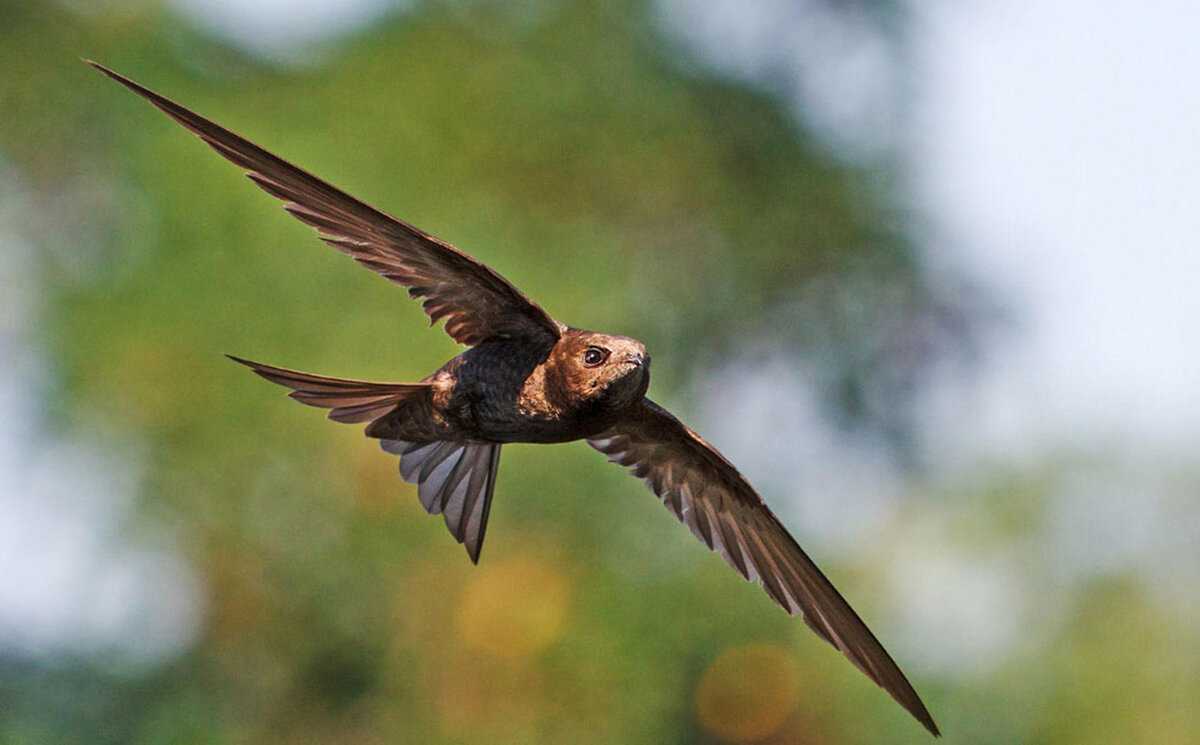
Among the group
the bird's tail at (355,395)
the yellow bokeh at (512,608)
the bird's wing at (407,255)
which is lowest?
the bird's tail at (355,395)

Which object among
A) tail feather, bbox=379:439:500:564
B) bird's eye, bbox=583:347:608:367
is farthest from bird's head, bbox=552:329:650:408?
tail feather, bbox=379:439:500:564

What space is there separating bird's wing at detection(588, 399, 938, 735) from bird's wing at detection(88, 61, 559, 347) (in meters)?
0.78

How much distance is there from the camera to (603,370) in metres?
4.00

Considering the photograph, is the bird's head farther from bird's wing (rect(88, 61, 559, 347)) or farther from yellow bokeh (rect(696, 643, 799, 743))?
yellow bokeh (rect(696, 643, 799, 743))

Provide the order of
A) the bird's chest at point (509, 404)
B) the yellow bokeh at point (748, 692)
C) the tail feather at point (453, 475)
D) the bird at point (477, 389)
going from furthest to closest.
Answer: the yellow bokeh at point (748, 692), the tail feather at point (453, 475), the bird's chest at point (509, 404), the bird at point (477, 389)

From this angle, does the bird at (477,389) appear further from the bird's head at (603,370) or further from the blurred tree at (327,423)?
the blurred tree at (327,423)

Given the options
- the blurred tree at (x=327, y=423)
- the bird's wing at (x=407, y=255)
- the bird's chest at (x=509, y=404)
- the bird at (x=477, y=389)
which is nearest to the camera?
the bird's wing at (x=407, y=255)

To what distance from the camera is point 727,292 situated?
68.1 ft

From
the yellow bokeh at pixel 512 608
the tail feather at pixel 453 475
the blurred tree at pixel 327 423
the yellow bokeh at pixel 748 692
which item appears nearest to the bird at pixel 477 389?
the tail feather at pixel 453 475

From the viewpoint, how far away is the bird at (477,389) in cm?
398

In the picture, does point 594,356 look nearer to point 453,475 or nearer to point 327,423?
point 453,475

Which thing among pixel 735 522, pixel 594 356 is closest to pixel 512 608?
pixel 735 522

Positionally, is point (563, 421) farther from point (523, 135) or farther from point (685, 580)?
point (523, 135)

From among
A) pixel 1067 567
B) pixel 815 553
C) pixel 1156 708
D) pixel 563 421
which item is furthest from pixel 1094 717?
pixel 563 421
